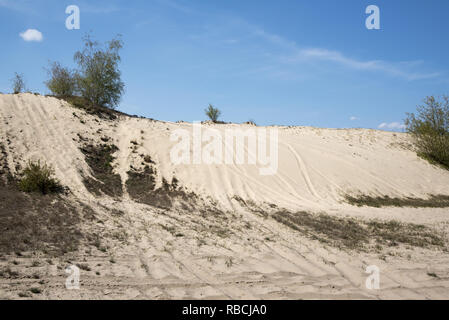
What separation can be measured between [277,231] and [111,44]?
15.6 m

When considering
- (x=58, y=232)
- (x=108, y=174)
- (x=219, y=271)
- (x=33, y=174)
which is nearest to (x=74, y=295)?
(x=219, y=271)

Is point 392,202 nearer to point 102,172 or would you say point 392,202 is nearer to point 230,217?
point 230,217

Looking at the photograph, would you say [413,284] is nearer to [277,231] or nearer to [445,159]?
[277,231]

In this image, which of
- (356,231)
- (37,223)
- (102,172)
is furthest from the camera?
(102,172)

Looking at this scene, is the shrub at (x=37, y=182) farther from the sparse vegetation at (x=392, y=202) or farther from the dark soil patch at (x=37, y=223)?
the sparse vegetation at (x=392, y=202)

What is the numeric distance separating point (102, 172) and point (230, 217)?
5.74 m

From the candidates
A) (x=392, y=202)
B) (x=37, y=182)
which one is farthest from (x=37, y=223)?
(x=392, y=202)

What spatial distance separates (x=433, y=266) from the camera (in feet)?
21.9

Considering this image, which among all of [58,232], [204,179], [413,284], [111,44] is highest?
[111,44]

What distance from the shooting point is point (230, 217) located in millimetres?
10594

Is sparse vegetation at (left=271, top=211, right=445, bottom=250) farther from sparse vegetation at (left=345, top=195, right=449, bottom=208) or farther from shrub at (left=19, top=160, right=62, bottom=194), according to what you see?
shrub at (left=19, top=160, right=62, bottom=194)

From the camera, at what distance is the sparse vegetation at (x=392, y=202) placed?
14414mm

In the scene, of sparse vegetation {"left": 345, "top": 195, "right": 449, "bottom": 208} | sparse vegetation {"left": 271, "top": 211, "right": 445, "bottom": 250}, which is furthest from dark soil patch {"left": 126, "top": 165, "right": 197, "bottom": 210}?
sparse vegetation {"left": 345, "top": 195, "right": 449, "bottom": 208}

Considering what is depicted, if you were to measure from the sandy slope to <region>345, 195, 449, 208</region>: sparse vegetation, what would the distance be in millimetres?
499
